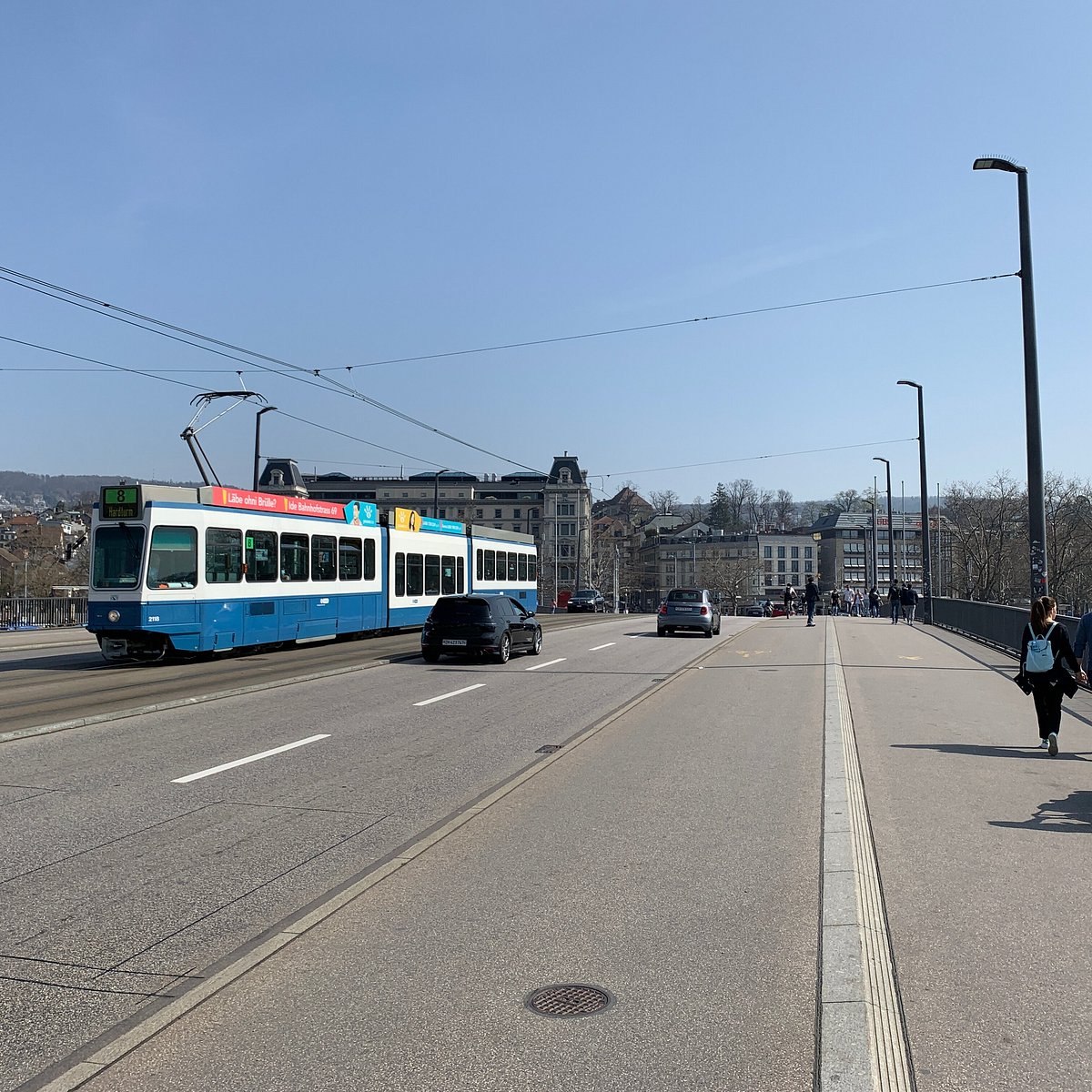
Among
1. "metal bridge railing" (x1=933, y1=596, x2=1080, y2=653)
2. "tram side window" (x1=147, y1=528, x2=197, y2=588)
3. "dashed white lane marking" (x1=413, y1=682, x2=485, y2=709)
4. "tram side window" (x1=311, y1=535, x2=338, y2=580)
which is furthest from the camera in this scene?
"tram side window" (x1=311, y1=535, x2=338, y2=580)

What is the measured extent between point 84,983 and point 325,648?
22.2 m

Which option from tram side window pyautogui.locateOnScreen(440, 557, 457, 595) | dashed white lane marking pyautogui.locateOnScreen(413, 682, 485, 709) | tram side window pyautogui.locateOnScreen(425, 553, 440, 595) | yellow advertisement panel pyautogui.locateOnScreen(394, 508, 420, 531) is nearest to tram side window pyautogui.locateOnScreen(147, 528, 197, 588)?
dashed white lane marking pyautogui.locateOnScreen(413, 682, 485, 709)

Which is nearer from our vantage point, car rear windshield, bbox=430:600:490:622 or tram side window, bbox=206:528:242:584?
tram side window, bbox=206:528:242:584

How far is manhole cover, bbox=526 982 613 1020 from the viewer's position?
4.29 meters

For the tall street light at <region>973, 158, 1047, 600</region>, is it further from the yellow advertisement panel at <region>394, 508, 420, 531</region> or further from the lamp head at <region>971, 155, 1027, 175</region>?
the yellow advertisement panel at <region>394, 508, 420, 531</region>

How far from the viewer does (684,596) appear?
36219 mm

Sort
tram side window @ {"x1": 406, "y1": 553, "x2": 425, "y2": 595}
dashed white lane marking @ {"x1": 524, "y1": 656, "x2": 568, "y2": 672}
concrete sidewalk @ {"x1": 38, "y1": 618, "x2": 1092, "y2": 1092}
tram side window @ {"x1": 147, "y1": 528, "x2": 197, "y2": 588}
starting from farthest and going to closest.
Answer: tram side window @ {"x1": 406, "y1": 553, "x2": 425, "y2": 595}, dashed white lane marking @ {"x1": 524, "y1": 656, "x2": 568, "y2": 672}, tram side window @ {"x1": 147, "y1": 528, "x2": 197, "y2": 588}, concrete sidewalk @ {"x1": 38, "y1": 618, "x2": 1092, "y2": 1092}

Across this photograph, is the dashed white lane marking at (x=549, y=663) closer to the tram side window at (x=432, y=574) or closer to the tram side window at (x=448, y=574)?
the tram side window at (x=432, y=574)

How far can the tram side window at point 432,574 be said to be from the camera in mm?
33188

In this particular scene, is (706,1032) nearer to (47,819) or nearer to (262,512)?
(47,819)

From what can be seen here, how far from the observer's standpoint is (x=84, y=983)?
4578 millimetres

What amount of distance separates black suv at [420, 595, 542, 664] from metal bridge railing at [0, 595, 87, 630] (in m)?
19.2

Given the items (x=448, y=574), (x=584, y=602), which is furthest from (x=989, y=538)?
(x=448, y=574)

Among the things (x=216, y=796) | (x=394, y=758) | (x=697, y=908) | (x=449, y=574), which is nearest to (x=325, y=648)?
(x=449, y=574)
